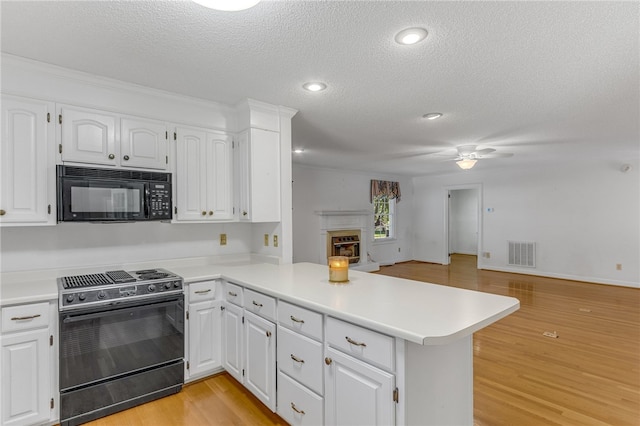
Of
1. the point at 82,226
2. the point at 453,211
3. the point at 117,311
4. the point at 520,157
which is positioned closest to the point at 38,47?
the point at 82,226

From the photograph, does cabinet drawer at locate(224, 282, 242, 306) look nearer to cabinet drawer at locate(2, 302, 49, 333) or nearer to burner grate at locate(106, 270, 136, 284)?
burner grate at locate(106, 270, 136, 284)

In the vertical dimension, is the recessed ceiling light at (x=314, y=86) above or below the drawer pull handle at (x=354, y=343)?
above

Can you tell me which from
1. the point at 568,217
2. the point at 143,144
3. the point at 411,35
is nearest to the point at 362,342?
the point at 411,35

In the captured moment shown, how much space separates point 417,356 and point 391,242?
7.31 meters

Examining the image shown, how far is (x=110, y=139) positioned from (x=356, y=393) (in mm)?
2458

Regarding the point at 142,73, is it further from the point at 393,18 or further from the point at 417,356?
the point at 417,356

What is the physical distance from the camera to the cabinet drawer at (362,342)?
1472 mm

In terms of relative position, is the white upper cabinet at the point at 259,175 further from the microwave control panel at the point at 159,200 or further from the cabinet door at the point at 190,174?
the microwave control panel at the point at 159,200

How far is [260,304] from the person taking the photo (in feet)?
7.51

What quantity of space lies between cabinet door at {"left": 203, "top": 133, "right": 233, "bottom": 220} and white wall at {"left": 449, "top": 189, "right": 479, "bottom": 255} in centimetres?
877

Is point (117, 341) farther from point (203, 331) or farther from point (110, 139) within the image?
point (110, 139)

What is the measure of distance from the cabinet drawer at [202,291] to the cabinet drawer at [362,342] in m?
1.30

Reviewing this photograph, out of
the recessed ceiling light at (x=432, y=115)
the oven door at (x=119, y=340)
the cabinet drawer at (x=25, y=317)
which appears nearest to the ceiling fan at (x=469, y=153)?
the recessed ceiling light at (x=432, y=115)

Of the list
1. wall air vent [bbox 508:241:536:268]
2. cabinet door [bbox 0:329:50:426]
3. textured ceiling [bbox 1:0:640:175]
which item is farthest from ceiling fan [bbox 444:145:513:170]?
cabinet door [bbox 0:329:50:426]
